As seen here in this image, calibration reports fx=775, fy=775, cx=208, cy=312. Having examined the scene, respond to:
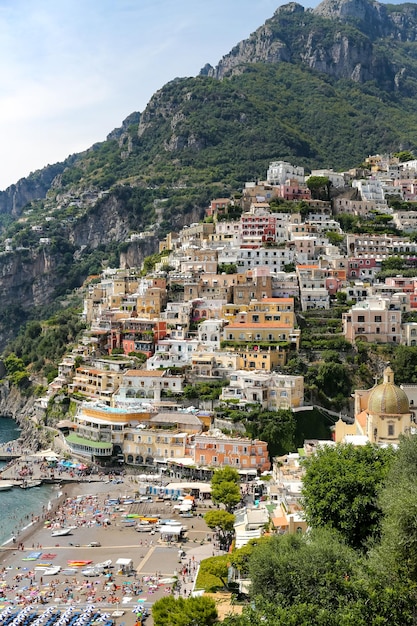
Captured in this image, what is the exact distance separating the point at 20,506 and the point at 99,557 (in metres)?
14.0

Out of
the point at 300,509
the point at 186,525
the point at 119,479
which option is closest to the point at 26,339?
the point at 119,479

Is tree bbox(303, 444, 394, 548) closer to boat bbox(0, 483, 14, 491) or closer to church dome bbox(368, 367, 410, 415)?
church dome bbox(368, 367, 410, 415)

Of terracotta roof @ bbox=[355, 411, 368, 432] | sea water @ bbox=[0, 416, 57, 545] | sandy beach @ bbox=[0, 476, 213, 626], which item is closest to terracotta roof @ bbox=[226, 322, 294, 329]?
terracotta roof @ bbox=[355, 411, 368, 432]

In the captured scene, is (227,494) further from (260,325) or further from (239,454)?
(260,325)

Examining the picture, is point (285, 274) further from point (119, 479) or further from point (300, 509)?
point (300, 509)

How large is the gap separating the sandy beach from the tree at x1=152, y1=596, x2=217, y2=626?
6975 mm

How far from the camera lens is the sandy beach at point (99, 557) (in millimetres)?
41156

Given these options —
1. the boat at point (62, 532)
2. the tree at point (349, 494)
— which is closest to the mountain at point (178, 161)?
the boat at point (62, 532)

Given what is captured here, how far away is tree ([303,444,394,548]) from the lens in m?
34.3

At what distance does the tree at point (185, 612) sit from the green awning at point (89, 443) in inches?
Answer: 1399

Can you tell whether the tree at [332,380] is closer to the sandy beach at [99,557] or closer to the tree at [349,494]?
the sandy beach at [99,557]

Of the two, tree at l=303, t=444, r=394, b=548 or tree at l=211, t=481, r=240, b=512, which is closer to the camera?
tree at l=303, t=444, r=394, b=548

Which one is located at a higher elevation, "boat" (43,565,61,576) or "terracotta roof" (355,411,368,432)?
"terracotta roof" (355,411,368,432)

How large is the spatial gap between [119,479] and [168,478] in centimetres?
443
